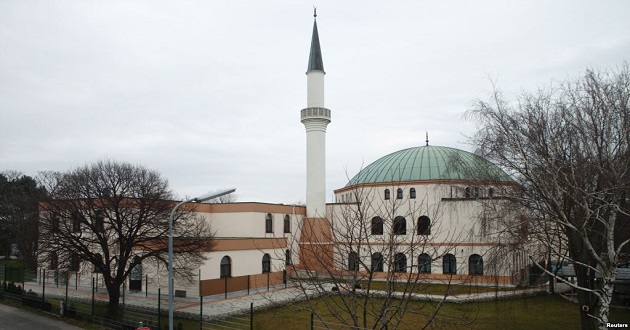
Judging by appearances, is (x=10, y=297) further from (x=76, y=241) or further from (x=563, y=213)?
(x=563, y=213)

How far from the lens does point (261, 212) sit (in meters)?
34.0

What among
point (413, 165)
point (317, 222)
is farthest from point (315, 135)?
point (413, 165)

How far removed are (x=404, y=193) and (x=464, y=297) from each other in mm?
10652

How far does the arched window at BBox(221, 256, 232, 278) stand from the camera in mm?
29098

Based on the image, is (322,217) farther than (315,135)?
No

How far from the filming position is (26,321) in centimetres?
2120

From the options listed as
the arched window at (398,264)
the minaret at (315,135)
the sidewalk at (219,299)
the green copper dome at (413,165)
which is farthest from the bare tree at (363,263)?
the minaret at (315,135)

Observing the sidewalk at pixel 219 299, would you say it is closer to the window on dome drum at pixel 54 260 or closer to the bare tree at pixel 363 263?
the window on dome drum at pixel 54 260

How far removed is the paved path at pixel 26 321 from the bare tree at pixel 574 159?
18.6 m

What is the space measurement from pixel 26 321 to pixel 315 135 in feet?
72.9

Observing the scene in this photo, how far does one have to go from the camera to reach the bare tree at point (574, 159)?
41.3ft

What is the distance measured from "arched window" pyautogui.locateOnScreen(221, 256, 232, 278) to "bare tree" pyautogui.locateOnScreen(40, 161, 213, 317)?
5.84 m

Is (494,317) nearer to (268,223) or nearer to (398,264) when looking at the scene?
(398,264)

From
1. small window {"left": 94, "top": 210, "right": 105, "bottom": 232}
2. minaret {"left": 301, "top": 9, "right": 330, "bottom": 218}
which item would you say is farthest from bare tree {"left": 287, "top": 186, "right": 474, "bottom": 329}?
minaret {"left": 301, "top": 9, "right": 330, "bottom": 218}
